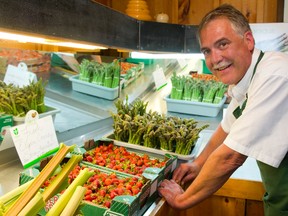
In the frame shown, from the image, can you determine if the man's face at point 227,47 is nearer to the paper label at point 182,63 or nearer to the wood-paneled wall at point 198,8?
the wood-paneled wall at point 198,8

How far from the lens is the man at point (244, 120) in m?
1.24

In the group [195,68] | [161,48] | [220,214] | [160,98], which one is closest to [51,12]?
[220,214]

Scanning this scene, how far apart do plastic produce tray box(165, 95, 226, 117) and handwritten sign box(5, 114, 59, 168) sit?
163 centimetres

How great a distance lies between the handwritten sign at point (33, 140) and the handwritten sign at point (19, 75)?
9.8 inches

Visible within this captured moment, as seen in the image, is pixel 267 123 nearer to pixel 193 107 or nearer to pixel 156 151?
pixel 156 151

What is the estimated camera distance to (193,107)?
2.97 m

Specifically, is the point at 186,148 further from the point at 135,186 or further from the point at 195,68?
the point at 195,68

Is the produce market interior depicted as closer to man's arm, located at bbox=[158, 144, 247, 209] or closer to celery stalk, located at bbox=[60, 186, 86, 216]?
man's arm, located at bbox=[158, 144, 247, 209]

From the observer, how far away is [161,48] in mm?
2789

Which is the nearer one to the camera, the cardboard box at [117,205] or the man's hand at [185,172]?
the cardboard box at [117,205]

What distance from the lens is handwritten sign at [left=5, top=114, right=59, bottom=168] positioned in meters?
1.35

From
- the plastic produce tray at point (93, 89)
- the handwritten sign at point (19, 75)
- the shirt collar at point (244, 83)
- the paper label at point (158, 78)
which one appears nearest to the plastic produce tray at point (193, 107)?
the paper label at point (158, 78)

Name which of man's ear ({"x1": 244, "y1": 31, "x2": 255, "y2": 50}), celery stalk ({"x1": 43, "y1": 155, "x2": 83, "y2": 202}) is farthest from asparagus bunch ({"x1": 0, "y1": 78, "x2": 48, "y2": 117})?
man's ear ({"x1": 244, "y1": 31, "x2": 255, "y2": 50})

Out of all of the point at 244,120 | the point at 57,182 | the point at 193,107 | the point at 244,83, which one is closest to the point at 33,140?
the point at 57,182
